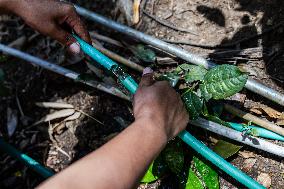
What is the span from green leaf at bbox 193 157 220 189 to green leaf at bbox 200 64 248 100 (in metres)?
0.36

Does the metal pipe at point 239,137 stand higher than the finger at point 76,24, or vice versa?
the finger at point 76,24

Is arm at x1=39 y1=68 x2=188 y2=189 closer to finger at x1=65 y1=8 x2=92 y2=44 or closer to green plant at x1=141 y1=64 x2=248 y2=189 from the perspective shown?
green plant at x1=141 y1=64 x2=248 y2=189

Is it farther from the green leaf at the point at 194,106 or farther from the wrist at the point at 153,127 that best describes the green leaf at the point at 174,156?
the wrist at the point at 153,127

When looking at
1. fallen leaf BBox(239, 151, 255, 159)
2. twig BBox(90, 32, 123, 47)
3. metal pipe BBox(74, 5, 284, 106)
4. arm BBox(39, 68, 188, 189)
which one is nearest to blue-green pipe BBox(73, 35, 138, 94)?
arm BBox(39, 68, 188, 189)

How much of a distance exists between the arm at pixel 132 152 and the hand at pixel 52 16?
61 cm

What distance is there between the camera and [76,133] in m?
2.47

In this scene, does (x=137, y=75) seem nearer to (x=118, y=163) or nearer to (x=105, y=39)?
(x=105, y=39)

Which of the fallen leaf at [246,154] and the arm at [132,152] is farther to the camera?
the fallen leaf at [246,154]

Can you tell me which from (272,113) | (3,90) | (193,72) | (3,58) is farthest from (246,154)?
(3,58)

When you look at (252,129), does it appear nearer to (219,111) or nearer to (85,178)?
(219,111)

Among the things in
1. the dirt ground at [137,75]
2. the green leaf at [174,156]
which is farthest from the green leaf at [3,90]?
the green leaf at [174,156]

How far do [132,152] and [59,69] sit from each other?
132 centimetres

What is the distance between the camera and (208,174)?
2098mm

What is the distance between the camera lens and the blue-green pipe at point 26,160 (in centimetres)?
226
